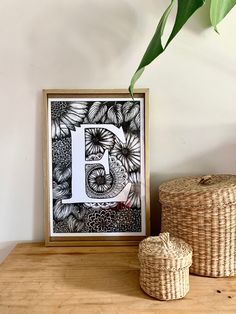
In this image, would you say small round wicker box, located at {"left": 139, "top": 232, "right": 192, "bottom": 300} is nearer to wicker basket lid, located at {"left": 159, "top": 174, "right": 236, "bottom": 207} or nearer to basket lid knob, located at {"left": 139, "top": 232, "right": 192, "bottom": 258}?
basket lid knob, located at {"left": 139, "top": 232, "right": 192, "bottom": 258}

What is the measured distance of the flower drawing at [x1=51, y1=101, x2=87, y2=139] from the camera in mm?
1027

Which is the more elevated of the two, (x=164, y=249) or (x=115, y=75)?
(x=115, y=75)

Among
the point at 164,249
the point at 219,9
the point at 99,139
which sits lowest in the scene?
the point at 164,249

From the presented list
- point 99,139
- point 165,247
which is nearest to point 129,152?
point 99,139

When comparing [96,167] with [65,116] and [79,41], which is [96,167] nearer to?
[65,116]

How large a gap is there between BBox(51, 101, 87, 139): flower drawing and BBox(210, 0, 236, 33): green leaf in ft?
1.35

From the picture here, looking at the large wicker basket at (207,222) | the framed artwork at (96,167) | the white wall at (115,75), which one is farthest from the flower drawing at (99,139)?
the large wicker basket at (207,222)

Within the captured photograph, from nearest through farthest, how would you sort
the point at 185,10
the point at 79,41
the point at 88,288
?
the point at 185,10
the point at 88,288
the point at 79,41

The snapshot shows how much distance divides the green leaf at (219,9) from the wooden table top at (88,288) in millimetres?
641

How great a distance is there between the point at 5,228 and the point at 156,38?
0.71 m

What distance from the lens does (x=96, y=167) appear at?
1.03 meters

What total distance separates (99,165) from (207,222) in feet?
1.15

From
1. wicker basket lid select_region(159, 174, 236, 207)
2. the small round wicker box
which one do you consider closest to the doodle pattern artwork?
wicker basket lid select_region(159, 174, 236, 207)

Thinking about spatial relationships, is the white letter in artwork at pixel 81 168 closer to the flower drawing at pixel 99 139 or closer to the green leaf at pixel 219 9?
the flower drawing at pixel 99 139
